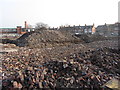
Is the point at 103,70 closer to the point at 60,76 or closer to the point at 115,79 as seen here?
the point at 115,79

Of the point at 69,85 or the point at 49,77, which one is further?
the point at 49,77

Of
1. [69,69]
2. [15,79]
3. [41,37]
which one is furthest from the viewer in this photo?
[41,37]

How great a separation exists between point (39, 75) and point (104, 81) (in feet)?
6.30

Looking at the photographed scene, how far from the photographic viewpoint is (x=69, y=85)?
3.28 m

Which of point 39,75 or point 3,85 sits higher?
point 39,75

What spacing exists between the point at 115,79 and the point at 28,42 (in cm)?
Result: 1212

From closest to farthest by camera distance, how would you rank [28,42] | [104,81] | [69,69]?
[104,81] → [69,69] → [28,42]

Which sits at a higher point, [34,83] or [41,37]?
[41,37]

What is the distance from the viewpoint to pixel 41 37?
15.8 metres

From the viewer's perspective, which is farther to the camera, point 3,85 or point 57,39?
point 57,39

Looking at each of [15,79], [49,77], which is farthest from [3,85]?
[49,77]

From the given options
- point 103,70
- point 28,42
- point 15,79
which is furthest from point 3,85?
point 28,42

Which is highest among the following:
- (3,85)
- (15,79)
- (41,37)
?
(41,37)

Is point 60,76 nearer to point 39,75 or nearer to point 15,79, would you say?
point 39,75
